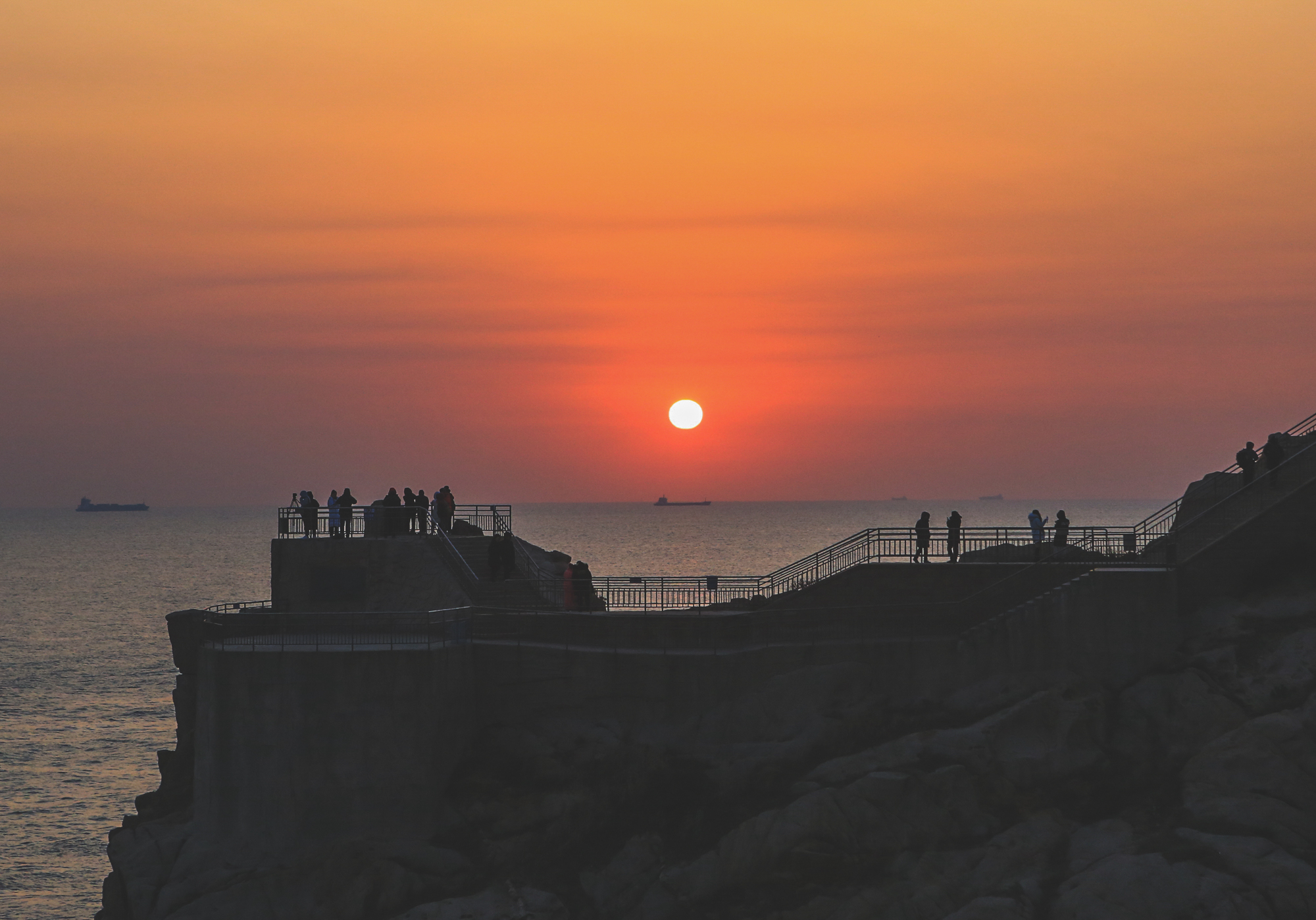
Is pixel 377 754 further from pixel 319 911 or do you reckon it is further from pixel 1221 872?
pixel 1221 872

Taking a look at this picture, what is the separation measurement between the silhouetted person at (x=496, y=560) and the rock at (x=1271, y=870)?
59.5ft

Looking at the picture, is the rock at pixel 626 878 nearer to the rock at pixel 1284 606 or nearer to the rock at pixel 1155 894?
the rock at pixel 1155 894

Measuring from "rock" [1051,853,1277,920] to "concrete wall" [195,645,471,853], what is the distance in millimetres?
13434

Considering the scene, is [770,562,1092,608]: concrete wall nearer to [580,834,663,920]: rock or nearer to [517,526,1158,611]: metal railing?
[517,526,1158,611]: metal railing

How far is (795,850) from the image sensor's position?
29.5m

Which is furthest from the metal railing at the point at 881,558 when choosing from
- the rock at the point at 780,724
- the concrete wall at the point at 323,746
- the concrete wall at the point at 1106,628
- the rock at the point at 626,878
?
the rock at the point at 626,878

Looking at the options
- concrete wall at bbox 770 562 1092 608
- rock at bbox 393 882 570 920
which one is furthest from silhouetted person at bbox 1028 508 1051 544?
rock at bbox 393 882 570 920

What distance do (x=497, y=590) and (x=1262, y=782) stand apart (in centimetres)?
1847

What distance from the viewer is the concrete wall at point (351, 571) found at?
129 feet

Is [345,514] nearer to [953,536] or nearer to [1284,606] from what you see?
[953,536]

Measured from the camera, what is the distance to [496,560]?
39.1m

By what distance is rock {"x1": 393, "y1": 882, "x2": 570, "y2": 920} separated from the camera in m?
30.2

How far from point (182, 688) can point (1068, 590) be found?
23.8m

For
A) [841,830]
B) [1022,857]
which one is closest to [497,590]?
[841,830]
